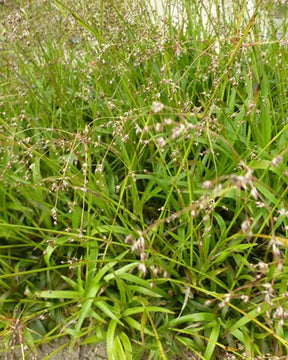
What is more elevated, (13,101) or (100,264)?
(13,101)

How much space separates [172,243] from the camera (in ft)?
7.15

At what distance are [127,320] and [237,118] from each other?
1.16 m

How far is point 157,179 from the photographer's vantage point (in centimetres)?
214

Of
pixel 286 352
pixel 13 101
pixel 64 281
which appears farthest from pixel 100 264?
pixel 13 101

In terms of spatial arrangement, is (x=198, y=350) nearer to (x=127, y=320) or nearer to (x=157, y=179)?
(x=127, y=320)

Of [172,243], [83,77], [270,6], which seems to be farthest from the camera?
[83,77]

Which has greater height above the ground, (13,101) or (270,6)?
(270,6)

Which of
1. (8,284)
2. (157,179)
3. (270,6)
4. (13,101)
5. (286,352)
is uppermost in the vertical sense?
(270,6)

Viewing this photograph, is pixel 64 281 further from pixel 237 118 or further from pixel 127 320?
pixel 237 118

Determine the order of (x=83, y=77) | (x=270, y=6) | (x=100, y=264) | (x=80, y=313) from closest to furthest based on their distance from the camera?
(x=80, y=313) < (x=100, y=264) < (x=270, y=6) < (x=83, y=77)

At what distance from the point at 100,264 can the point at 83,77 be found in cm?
135

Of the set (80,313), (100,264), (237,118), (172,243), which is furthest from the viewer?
(237,118)

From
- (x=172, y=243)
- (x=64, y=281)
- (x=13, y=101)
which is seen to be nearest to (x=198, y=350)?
(x=172, y=243)

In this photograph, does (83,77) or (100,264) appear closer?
(100,264)
